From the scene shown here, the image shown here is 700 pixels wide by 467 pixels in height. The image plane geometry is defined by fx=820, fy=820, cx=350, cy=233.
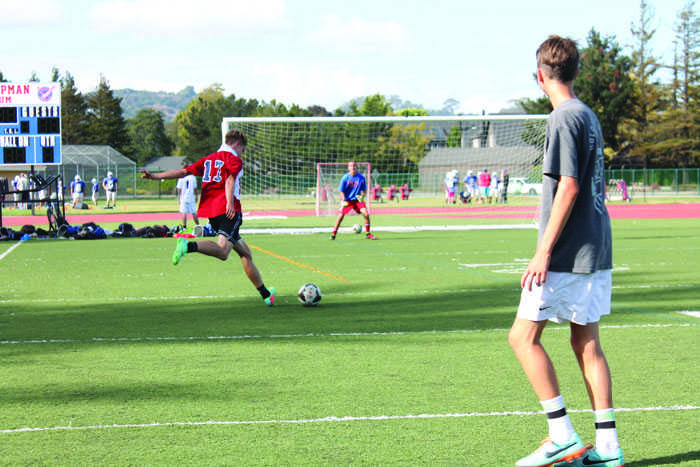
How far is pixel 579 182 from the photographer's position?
397cm

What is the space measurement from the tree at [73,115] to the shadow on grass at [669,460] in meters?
103

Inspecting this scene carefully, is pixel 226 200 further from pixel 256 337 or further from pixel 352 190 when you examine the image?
pixel 352 190

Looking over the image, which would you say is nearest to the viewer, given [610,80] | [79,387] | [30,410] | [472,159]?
[30,410]

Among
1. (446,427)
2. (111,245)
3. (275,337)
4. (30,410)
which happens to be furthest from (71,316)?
(111,245)

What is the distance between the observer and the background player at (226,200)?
30.9 ft

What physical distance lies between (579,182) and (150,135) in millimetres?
156615

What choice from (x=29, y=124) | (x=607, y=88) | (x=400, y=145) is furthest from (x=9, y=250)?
(x=607, y=88)

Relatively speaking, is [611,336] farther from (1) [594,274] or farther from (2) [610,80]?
(2) [610,80]

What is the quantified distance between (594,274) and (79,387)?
3729 mm

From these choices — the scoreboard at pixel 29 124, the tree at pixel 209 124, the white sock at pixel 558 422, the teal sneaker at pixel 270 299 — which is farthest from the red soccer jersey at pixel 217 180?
the tree at pixel 209 124

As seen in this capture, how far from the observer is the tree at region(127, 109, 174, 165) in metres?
149

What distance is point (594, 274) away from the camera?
158 inches

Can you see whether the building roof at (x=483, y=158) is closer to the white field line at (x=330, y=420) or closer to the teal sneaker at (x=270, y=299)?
the teal sneaker at (x=270, y=299)

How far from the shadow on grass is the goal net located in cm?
2192
